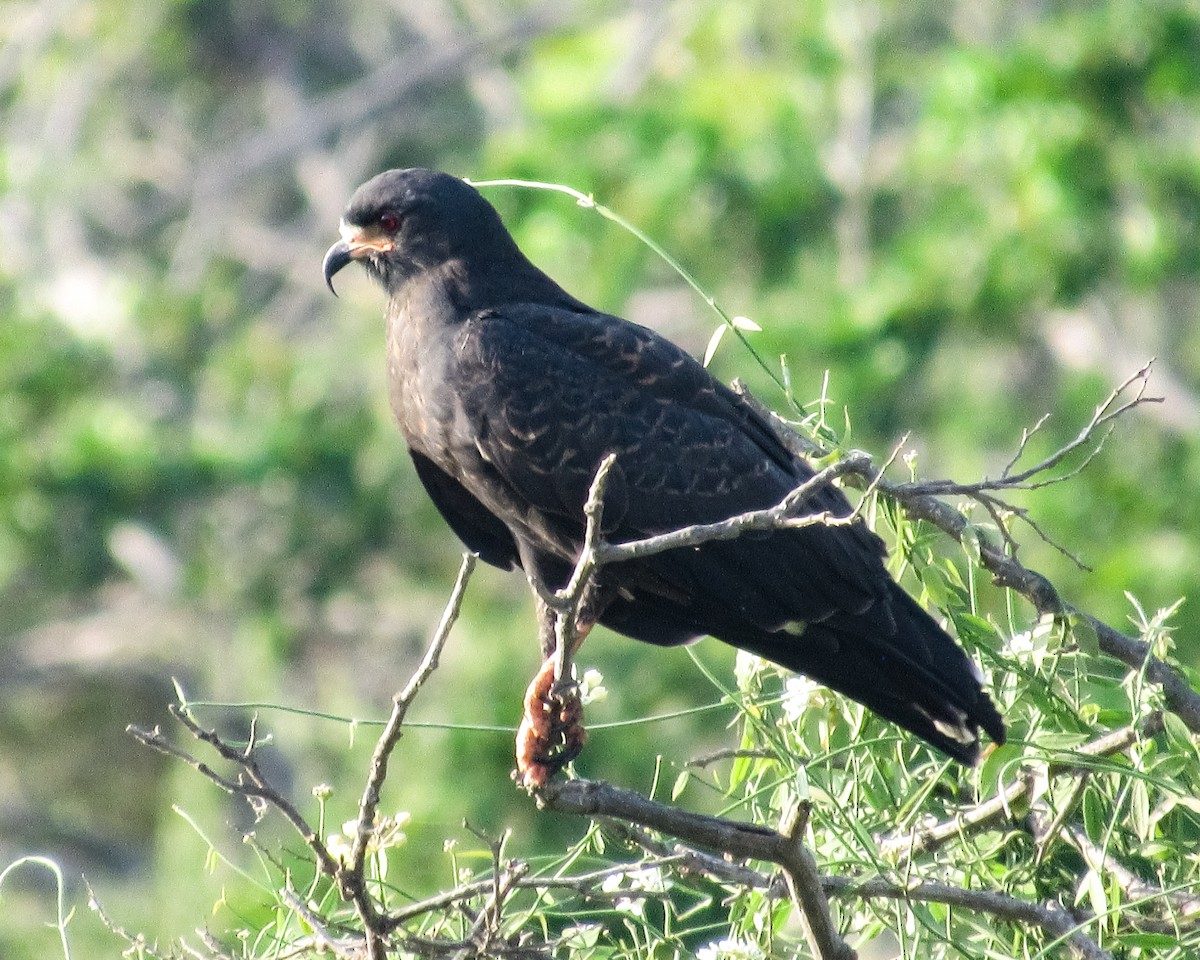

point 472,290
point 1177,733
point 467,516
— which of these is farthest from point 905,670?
point 472,290

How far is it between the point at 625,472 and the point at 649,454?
68 millimetres

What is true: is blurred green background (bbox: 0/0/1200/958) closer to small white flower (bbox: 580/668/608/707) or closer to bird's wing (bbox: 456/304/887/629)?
bird's wing (bbox: 456/304/887/629)

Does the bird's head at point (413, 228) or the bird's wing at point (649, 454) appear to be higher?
the bird's head at point (413, 228)

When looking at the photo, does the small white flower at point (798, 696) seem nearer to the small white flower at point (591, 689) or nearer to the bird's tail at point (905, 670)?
the bird's tail at point (905, 670)

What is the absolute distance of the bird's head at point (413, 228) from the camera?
4.28 metres

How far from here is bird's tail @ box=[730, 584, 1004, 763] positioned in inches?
131

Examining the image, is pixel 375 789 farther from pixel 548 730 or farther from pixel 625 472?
pixel 625 472

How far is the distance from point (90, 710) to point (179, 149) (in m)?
5.76

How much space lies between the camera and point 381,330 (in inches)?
504

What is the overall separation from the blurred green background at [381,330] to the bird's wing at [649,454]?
12.9 feet

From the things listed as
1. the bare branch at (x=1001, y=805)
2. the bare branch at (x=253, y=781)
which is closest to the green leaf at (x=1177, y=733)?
the bare branch at (x=1001, y=805)

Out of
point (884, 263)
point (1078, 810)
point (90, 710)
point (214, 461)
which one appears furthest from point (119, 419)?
point (1078, 810)

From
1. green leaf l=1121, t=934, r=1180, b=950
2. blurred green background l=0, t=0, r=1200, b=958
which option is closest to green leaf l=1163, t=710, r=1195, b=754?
green leaf l=1121, t=934, r=1180, b=950

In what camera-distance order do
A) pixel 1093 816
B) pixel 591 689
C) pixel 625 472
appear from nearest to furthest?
pixel 1093 816
pixel 591 689
pixel 625 472
